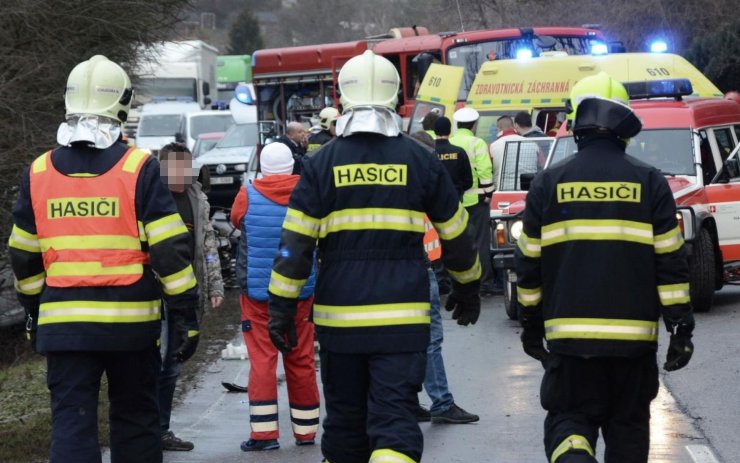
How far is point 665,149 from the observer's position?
12.6 meters

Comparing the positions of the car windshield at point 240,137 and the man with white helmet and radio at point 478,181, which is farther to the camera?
the car windshield at point 240,137

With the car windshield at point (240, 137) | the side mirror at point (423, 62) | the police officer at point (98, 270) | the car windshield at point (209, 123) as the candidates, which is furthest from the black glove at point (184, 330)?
the car windshield at point (209, 123)

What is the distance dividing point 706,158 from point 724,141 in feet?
1.55

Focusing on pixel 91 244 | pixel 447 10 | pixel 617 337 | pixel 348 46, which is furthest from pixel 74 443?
pixel 447 10

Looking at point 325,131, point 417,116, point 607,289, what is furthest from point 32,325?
point 417,116

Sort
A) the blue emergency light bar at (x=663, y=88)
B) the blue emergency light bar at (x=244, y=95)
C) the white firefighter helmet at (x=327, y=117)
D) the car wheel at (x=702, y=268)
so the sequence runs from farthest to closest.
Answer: the blue emergency light bar at (x=244, y=95)
the white firefighter helmet at (x=327, y=117)
the blue emergency light bar at (x=663, y=88)
the car wheel at (x=702, y=268)

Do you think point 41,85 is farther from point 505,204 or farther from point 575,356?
point 575,356

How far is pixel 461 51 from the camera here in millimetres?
20016

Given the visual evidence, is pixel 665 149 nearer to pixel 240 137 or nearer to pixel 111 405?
pixel 111 405

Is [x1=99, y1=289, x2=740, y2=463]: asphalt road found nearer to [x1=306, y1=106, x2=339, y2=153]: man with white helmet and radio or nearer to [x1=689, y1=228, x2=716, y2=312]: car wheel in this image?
[x1=689, y1=228, x2=716, y2=312]: car wheel

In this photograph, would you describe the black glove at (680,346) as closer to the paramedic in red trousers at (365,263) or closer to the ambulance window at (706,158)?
the paramedic in red trousers at (365,263)

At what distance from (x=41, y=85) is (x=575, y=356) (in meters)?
8.64

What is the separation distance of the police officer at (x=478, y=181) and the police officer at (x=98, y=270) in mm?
8368

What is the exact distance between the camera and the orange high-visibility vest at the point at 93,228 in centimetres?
567
